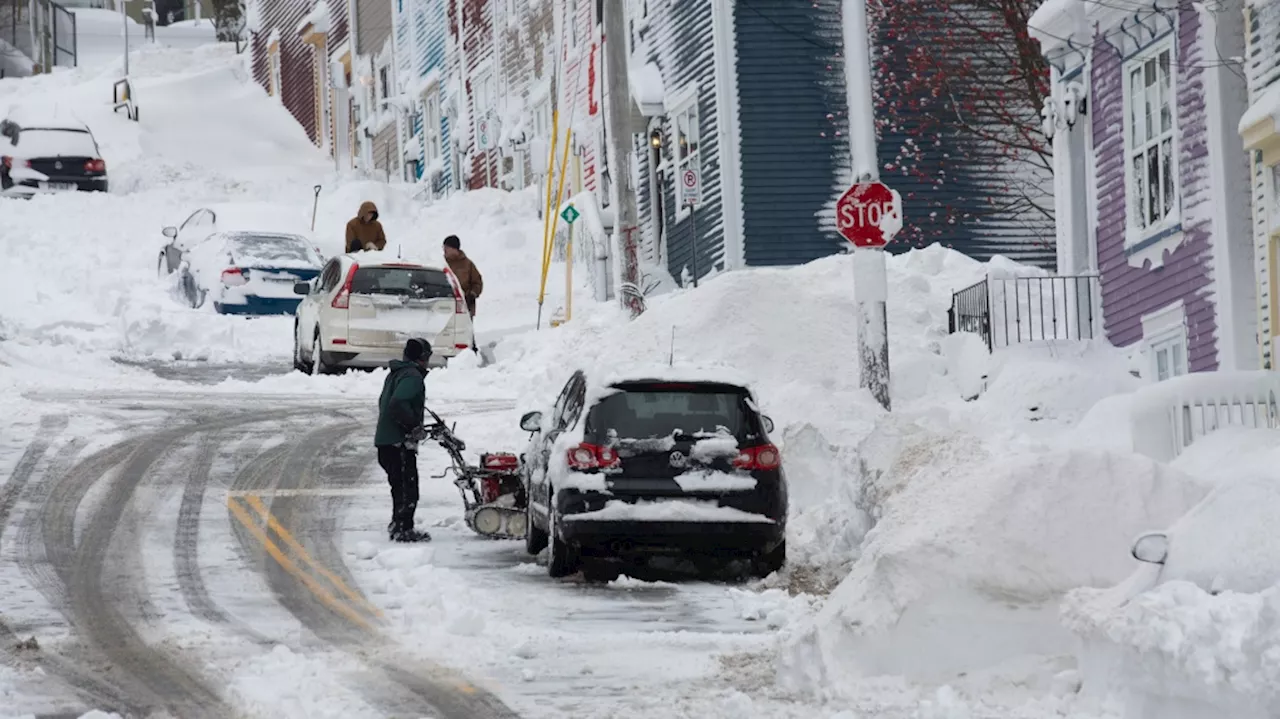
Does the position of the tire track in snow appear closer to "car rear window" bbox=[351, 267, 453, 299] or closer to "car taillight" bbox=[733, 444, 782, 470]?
"car taillight" bbox=[733, 444, 782, 470]

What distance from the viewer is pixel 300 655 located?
35.4 feet

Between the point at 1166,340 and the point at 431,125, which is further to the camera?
the point at 431,125

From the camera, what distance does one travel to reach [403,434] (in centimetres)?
1597

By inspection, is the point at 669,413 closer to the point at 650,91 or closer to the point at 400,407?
the point at 400,407

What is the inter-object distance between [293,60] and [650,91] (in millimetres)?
38468

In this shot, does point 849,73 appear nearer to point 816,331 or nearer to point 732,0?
point 816,331

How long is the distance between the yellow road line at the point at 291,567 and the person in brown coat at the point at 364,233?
48.1 feet

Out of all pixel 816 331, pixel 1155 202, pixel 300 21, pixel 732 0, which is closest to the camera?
pixel 1155 202

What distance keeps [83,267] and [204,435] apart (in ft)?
62.8

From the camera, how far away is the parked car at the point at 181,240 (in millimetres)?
37969

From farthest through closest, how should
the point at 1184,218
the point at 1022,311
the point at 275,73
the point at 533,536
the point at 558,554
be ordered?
the point at 275,73 → the point at 1022,311 → the point at 1184,218 → the point at 533,536 → the point at 558,554

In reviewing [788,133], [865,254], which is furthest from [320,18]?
[865,254]

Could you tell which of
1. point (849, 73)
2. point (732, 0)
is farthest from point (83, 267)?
point (849, 73)

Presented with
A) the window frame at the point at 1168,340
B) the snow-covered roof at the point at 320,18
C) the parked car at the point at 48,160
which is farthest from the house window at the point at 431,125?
the window frame at the point at 1168,340
